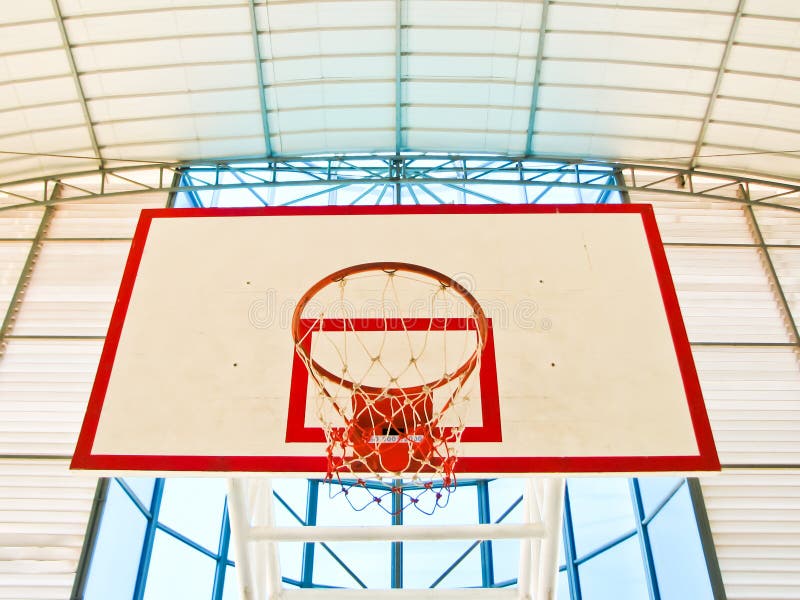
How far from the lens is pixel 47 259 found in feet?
34.4

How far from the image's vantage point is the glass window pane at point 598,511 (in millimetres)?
9336

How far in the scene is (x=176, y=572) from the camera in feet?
29.5

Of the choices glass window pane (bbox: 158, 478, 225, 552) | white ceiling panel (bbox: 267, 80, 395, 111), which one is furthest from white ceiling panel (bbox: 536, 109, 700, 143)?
glass window pane (bbox: 158, 478, 225, 552)

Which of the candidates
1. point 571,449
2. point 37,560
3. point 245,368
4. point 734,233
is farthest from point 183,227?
point 734,233

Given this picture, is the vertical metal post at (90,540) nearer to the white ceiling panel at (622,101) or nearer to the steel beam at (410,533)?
the steel beam at (410,533)

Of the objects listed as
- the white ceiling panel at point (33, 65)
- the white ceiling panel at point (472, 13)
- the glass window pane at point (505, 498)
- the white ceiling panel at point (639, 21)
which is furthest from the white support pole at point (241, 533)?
the white ceiling panel at point (639, 21)

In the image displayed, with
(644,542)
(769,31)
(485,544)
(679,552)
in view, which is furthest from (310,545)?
(769,31)

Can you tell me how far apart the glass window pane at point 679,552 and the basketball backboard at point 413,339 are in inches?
171

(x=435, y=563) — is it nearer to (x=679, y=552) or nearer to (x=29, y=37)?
(x=679, y=552)

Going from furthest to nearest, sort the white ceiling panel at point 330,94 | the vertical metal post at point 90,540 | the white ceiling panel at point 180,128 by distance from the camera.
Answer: the white ceiling panel at point 180,128, the white ceiling panel at point 330,94, the vertical metal post at point 90,540

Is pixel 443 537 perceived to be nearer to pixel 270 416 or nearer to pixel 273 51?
pixel 270 416

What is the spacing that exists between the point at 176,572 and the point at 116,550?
4.07 feet

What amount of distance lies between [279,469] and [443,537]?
1.58m

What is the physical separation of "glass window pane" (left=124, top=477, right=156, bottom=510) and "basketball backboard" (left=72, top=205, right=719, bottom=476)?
447 centimetres
